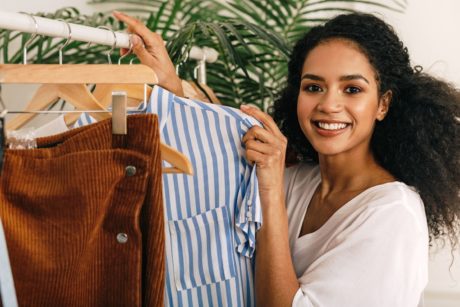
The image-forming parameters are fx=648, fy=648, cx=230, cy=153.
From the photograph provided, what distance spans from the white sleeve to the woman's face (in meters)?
0.21

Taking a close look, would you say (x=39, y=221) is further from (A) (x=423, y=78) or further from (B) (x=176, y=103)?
(A) (x=423, y=78)

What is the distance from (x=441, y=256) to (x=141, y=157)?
170 centimetres

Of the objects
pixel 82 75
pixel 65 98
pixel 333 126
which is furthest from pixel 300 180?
pixel 82 75

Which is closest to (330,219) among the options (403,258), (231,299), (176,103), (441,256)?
(403,258)

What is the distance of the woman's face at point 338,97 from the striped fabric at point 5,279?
76cm

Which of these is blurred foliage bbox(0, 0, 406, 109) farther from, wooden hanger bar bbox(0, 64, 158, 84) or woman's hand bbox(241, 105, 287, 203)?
wooden hanger bar bbox(0, 64, 158, 84)

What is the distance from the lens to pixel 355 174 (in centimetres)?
146

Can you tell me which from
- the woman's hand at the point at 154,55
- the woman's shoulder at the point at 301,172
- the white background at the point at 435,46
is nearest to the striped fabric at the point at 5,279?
the woman's hand at the point at 154,55

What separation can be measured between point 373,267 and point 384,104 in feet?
1.33

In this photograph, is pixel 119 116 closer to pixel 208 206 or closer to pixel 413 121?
pixel 208 206

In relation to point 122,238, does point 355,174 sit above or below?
above

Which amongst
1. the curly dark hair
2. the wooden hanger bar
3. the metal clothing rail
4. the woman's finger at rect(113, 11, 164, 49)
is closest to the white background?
the curly dark hair

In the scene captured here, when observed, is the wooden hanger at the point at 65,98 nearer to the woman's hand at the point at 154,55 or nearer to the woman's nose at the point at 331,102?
the woman's hand at the point at 154,55

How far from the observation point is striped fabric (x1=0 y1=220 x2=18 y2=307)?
78cm
